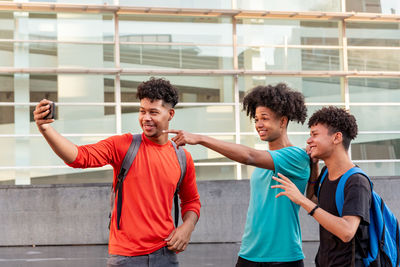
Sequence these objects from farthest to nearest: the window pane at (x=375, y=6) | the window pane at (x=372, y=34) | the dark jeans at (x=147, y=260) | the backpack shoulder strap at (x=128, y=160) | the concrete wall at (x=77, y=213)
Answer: the window pane at (x=372, y=34) < the window pane at (x=375, y=6) < the concrete wall at (x=77, y=213) < the backpack shoulder strap at (x=128, y=160) < the dark jeans at (x=147, y=260)

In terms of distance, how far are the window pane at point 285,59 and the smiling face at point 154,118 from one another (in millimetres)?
11246

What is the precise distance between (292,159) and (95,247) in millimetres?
8698

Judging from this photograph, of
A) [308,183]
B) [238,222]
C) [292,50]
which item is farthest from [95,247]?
[308,183]

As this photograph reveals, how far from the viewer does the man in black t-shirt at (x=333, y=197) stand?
10.2ft

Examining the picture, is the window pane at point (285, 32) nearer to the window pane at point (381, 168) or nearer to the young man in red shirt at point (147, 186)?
the window pane at point (381, 168)

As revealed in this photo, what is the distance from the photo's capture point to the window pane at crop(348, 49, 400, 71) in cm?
1533

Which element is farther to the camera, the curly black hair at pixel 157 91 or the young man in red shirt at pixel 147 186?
the curly black hair at pixel 157 91

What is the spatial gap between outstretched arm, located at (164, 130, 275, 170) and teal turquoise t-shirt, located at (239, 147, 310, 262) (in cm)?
12

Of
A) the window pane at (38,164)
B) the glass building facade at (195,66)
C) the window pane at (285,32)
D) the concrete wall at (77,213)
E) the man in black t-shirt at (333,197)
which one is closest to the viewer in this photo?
the man in black t-shirt at (333,197)

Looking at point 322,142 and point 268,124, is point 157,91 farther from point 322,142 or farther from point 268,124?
point 322,142

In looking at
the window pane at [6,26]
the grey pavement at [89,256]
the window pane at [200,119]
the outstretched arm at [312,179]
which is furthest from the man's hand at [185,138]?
the window pane at [6,26]

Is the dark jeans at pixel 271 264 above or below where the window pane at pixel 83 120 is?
below

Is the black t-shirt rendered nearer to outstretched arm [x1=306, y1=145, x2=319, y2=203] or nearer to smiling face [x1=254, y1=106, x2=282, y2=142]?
outstretched arm [x1=306, y1=145, x2=319, y2=203]

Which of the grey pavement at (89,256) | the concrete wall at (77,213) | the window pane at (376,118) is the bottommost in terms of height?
the grey pavement at (89,256)
